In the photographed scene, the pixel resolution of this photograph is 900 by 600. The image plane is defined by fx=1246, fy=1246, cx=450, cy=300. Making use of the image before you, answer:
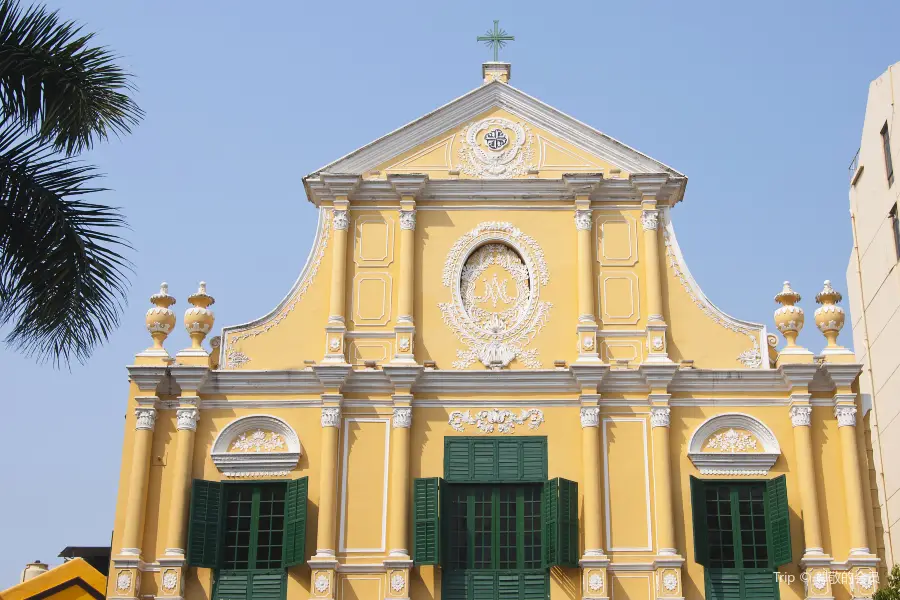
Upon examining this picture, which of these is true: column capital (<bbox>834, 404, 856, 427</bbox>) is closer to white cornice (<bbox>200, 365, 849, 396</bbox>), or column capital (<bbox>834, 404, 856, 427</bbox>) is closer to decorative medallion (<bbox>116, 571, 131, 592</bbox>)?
white cornice (<bbox>200, 365, 849, 396</bbox>)

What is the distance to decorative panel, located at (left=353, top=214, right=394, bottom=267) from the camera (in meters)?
21.9

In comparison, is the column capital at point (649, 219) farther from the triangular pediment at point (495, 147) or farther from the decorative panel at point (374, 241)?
the decorative panel at point (374, 241)

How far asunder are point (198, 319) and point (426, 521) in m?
5.22

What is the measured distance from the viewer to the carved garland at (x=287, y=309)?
21203 millimetres

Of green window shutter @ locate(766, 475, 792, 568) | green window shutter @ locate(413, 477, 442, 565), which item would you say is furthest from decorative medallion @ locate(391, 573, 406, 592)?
green window shutter @ locate(766, 475, 792, 568)

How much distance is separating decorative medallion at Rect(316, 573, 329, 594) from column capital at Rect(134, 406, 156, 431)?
149 inches

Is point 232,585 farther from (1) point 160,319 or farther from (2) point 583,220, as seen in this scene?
(2) point 583,220

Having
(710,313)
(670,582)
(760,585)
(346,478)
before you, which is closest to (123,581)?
Answer: (346,478)

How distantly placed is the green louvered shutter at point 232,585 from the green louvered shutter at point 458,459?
358 cm

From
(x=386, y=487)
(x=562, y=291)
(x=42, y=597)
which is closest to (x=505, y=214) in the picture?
(x=562, y=291)

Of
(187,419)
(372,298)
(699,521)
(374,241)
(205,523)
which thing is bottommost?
(205,523)

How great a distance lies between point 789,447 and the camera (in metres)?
20.4

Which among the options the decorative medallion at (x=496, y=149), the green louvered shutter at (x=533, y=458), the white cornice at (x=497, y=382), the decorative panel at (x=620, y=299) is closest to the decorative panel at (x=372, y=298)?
the white cornice at (x=497, y=382)

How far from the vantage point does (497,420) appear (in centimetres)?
2067
